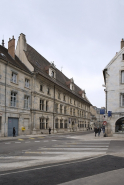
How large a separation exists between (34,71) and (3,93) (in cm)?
808

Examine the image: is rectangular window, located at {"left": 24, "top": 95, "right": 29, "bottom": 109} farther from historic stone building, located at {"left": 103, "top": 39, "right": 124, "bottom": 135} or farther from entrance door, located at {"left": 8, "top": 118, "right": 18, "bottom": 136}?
historic stone building, located at {"left": 103, "top": 39, "right": 124, "bottom": 135}

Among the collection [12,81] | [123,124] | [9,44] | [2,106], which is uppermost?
[9,44]

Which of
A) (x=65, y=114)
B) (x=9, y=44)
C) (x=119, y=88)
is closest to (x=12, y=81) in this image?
(x=9, y=44)

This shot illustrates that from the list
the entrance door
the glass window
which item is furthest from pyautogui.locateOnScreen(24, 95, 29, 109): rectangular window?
the glass window

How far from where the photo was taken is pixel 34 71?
105ft

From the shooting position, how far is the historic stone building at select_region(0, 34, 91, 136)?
25972 mm

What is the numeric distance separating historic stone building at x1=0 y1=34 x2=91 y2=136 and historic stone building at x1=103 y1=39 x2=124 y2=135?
1170 cm

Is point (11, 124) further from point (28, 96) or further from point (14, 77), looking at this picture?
point (14, 77)

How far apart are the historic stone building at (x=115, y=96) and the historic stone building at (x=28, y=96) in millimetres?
11701

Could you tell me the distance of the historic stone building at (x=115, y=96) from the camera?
26250 mm

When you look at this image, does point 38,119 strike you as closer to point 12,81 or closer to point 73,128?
point 12,81

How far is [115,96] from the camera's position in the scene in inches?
1057

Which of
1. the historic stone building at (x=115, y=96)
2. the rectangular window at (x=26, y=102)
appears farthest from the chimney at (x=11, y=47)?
the historic stone building at (x=115, y=96)

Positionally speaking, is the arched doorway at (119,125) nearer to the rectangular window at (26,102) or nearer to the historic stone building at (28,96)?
the historic stone building at (28,96)
